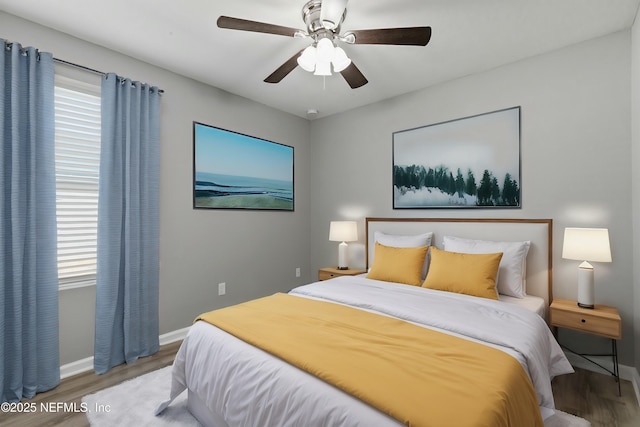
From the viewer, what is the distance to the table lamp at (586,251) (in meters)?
2.21

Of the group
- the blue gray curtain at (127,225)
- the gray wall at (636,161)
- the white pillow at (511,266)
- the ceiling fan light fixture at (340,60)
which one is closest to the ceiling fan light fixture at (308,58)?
the ceiling fan light fixture at (340,60)

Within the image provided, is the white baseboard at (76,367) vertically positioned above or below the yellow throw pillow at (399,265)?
below

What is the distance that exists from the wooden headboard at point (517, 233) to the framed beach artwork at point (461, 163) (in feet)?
0.58

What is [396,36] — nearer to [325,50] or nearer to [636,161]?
[325,50]

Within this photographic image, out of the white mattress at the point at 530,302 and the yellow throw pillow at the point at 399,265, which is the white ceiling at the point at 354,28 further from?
the white mattress at the point at 530,302

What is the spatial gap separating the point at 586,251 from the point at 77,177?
3906mm

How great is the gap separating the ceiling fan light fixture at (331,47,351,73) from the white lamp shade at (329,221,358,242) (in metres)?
2.01

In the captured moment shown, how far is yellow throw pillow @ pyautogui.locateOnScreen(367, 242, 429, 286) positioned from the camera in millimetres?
2892

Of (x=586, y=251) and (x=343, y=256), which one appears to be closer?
(x=586, y=251)

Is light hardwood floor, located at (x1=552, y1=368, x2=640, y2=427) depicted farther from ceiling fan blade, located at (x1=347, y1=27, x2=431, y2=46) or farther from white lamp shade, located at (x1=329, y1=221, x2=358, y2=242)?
ceiling fan blade, located at (x1=347, y1=27, x2=431, y2=46)

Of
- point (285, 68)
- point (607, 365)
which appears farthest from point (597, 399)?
point (285, 68)

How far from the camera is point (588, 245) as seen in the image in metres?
2.25

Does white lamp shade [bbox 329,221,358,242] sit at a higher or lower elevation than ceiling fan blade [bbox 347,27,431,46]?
lower

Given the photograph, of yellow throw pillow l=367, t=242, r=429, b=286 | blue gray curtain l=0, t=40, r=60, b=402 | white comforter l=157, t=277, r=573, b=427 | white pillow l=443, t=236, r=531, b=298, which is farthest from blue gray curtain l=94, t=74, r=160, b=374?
white pillow l=443, t=236, r=531, b=298
